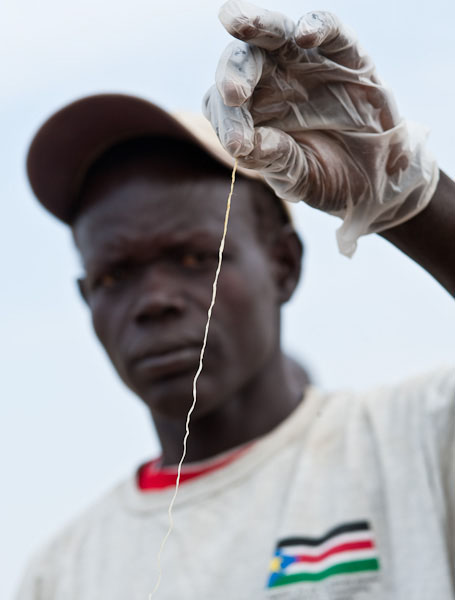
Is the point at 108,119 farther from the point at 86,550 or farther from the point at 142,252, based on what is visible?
the point at 86,550

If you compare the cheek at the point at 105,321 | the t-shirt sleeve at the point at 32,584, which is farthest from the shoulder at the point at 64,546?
the cheek at the point at 105,321

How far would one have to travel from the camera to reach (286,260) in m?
1.94

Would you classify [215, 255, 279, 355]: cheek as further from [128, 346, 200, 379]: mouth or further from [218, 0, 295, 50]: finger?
[218, 0, 295, 50]: finger

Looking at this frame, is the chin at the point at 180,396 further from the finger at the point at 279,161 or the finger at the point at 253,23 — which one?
the finger at the point at 253,23

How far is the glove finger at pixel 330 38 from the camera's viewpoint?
3.33 feet

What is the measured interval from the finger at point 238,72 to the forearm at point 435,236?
1.05ft

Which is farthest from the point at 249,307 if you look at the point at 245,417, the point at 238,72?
the point at 238,72

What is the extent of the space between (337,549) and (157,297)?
573 mm

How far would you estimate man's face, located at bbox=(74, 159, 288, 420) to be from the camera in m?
1.71

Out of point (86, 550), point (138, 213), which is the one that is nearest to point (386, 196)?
point (138, 213)

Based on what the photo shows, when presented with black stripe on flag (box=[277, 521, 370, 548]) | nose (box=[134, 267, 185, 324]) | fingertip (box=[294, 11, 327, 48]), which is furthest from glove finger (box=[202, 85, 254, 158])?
black stripe on flag (box=[277, 521, 370, 548])

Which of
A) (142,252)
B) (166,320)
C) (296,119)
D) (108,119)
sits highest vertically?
(108,119)

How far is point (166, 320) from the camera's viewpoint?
171cm

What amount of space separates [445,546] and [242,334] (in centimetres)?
55
